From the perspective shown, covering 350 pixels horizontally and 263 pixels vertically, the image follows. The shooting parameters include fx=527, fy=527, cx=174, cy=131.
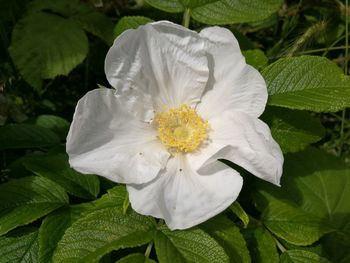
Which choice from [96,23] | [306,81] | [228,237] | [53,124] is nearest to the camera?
[228,237]

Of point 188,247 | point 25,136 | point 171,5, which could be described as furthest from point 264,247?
point 25,136

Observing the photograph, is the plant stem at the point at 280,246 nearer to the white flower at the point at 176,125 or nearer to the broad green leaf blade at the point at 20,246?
the white flower at the point at 176,125

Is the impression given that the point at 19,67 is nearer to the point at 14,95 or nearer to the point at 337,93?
the point at 14,95

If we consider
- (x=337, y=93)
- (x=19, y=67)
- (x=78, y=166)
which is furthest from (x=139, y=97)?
(x=19, y=67)

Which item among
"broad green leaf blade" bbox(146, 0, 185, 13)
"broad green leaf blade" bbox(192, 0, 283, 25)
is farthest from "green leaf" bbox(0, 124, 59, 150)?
"broad green leaf blade" bbox(192, 0, 283, 25)

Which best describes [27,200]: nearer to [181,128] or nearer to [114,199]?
[114,199]

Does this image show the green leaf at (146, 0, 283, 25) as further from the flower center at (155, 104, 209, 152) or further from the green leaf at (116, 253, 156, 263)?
the green leaf at (116, 253, 156, 263)
